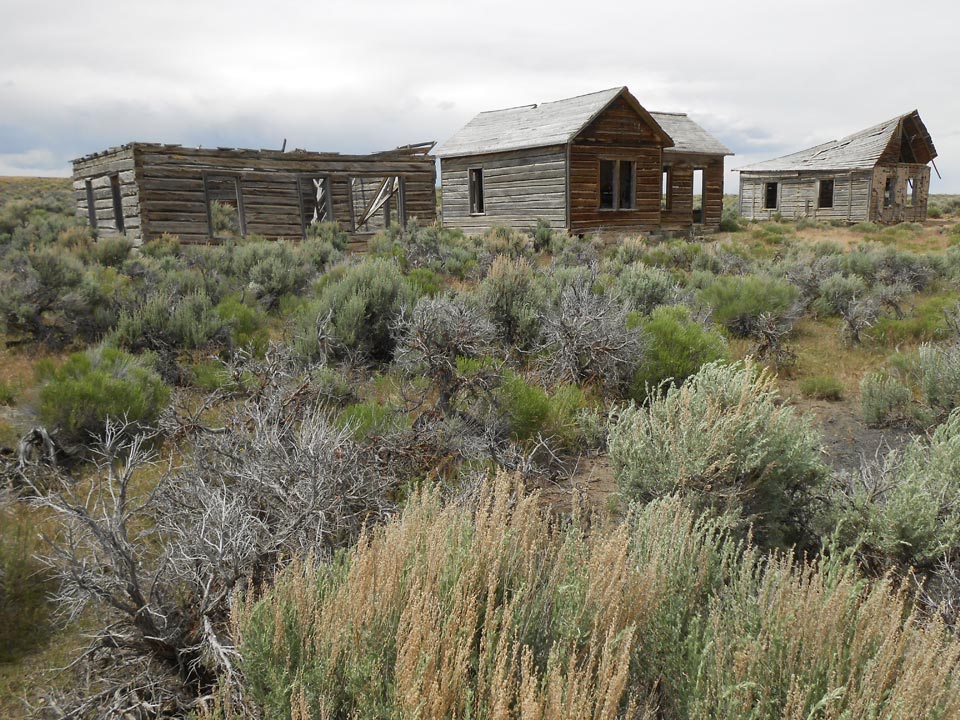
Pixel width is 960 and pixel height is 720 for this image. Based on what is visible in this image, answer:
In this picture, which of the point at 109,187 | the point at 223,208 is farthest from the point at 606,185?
the point at 109,187

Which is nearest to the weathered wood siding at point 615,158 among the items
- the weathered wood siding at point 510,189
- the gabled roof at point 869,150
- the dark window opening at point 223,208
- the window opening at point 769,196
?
the weathered wood siding at point 510,189

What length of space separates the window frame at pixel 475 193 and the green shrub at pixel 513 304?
14.8 metres

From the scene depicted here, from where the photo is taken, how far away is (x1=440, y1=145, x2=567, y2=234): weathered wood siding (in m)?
19.4

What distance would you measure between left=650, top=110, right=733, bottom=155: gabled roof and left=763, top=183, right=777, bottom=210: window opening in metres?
7.13

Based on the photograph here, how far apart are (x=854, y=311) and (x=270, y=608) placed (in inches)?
335

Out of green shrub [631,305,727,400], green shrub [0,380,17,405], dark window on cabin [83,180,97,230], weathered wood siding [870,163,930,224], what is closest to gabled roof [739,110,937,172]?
weathered wood siding [870,163,930,224]

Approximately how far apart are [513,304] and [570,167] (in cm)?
1266

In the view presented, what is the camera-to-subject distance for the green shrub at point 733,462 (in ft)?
11.1

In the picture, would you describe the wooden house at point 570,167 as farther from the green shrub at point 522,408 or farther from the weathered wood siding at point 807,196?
the green shrub at point 522,408

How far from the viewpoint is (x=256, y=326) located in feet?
25.2

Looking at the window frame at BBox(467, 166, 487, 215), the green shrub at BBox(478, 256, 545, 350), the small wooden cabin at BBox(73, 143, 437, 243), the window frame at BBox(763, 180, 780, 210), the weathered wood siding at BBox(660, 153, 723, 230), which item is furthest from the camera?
the window frame at BBox(763, 180, 780, 210)

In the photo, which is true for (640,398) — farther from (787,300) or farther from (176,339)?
(176,339)

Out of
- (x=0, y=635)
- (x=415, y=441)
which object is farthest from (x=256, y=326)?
(x=0, y=635)

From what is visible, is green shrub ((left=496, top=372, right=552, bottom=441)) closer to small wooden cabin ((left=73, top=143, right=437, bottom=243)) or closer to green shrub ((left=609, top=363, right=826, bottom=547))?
green shrub ((left=609, top=363, right=826, bottom=547))
